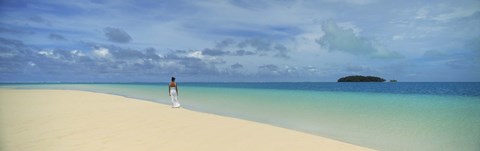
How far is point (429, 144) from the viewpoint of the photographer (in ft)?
28.1

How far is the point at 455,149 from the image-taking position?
8.08m

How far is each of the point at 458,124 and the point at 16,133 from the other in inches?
591

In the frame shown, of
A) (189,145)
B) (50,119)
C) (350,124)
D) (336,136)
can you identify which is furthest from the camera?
(350,124)

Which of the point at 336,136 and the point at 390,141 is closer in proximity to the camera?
the point at 390,141

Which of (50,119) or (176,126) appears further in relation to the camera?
(50,119)

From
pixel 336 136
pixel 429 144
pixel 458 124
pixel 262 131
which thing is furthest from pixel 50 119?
pixel 458 124

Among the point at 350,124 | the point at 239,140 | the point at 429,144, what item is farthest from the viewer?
the point at 350,124

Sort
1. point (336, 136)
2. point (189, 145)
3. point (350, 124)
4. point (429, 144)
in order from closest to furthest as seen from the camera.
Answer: point (189, 145)
point (429, 144)
point (336, 136)
point (350, 124)

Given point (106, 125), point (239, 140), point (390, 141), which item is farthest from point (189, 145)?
point (390, 141)

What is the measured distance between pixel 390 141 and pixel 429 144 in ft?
3.20

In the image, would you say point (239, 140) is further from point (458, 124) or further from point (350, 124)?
point (458, 124)

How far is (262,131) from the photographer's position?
8977 mm

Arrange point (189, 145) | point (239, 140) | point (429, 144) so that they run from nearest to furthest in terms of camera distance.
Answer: point (189, 145) → point (239, 140) → point (429, 144)

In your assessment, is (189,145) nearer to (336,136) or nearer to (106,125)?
(106,125)
